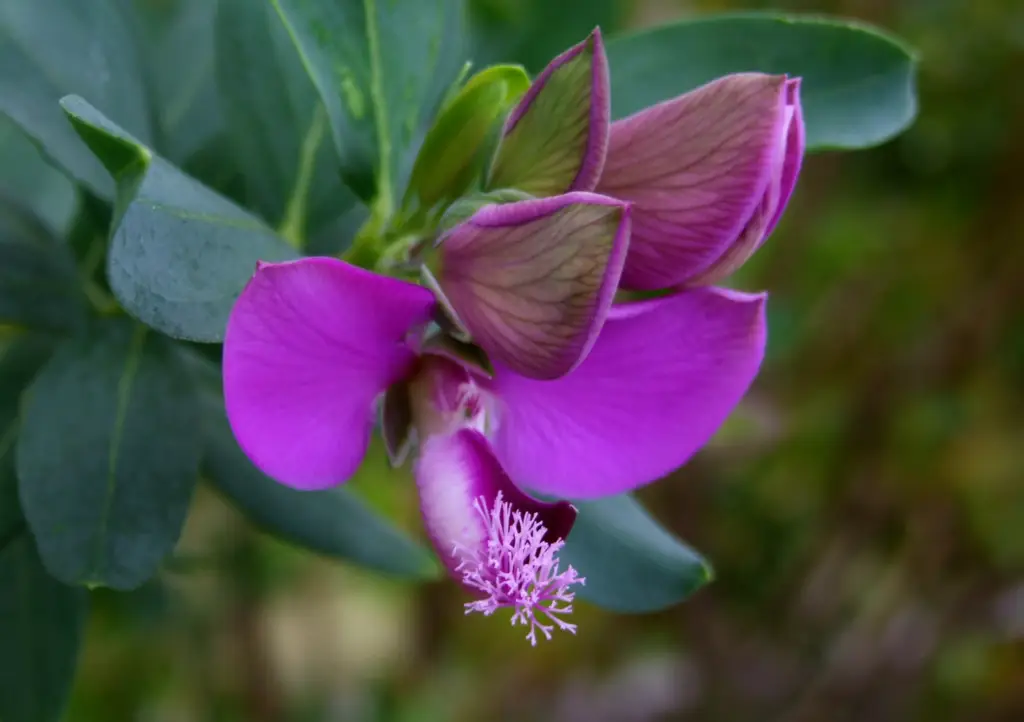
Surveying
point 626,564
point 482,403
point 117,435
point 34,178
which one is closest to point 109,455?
point 117,435

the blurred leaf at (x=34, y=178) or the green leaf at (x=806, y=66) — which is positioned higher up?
the green leaf at (x=806, y=66)

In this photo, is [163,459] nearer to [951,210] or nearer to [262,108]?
[262,108]

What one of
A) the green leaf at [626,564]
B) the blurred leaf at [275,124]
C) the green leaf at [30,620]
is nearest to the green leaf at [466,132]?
the blurred leaf at [275,124]

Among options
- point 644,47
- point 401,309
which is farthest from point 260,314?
point 644,47

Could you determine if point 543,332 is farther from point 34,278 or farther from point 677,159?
point 34,278

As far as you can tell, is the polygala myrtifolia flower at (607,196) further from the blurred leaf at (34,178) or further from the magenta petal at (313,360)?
the blurred leaf at (34,178)
